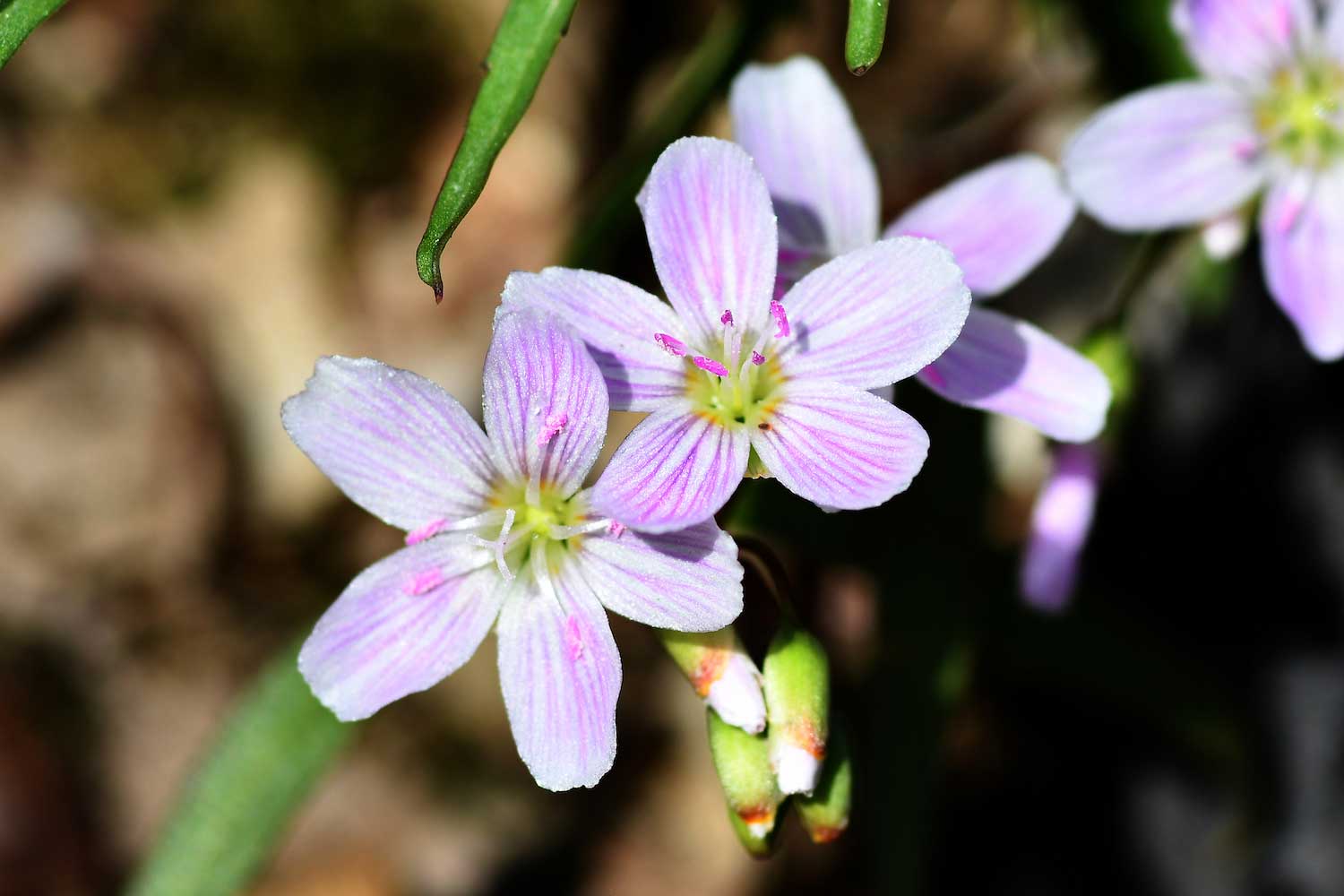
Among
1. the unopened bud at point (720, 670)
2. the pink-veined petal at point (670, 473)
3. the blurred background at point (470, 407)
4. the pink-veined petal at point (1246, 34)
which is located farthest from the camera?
the blurred background at point (470, 407)

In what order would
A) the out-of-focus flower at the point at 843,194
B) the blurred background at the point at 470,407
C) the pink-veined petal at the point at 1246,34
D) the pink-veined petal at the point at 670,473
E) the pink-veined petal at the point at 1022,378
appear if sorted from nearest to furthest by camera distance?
the pink-veined petal at the point at 670,473 → the pink-veined petal at the point at 1022,378 → the out-of-focus flower at the point at 843,194 → the pink-veined petal at the point at 1246,34 → the blurred background at the point at 470,407

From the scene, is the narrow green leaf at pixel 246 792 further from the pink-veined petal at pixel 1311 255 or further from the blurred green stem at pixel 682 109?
the pink-veined petal at pixel 1311 255

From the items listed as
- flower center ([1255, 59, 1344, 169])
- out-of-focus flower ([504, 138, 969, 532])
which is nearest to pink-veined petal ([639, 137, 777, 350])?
out-of-focus flower ([504, 138, 969, 532])

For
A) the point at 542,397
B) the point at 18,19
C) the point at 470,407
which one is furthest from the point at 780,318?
the point at 470,407

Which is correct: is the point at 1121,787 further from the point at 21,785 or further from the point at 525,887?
the point at 21,785

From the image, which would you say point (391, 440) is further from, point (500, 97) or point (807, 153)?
point (807, 153)

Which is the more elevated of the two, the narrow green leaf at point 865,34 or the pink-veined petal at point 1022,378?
the narrow green leaf at point 865,34

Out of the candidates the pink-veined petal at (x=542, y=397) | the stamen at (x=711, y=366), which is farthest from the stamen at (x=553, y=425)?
the stamen at (x=711, y=366)

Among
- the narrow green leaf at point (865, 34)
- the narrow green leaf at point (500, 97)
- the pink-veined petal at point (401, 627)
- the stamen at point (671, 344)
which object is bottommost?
the pink-veined petal at point (401, 627)

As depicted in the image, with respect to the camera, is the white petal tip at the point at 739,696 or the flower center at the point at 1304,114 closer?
the white petal tip at the point at 739,696
